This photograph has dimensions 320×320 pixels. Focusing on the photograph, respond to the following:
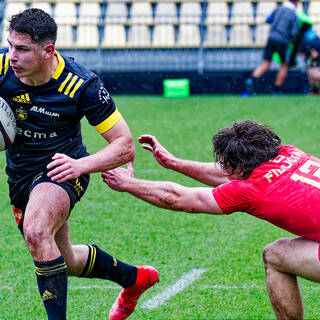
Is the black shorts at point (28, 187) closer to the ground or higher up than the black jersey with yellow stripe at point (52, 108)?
closer to the ground

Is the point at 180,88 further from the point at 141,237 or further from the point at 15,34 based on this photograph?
the point at 15,34

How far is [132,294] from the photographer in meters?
4.63

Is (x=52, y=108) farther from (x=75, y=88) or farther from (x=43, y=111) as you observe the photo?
(x=75, y=88)

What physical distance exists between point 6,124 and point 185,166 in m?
1.19

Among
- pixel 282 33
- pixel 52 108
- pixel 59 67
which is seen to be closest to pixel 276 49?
pixel 282 33

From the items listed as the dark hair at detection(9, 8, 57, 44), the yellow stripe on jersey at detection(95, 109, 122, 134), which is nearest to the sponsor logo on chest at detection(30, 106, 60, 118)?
the yellow stripe on jersey at detection(95, 109, 122, 134)

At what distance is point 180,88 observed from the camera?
647 inches

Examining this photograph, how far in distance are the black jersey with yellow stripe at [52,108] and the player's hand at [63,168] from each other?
367 mm

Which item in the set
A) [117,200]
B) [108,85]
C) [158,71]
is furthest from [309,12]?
[117,200]

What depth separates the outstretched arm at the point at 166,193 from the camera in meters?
3.84

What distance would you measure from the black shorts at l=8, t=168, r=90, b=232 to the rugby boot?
0.77 m

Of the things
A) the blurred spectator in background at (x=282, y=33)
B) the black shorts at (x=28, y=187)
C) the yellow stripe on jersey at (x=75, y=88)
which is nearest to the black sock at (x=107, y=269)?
the black shorts at (x=28, y=187)

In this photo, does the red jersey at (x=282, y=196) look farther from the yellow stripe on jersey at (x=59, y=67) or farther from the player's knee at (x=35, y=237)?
the yellow stripe on jersey at (x=59, y=67)

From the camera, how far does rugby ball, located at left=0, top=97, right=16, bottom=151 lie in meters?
Answer: 4.11
